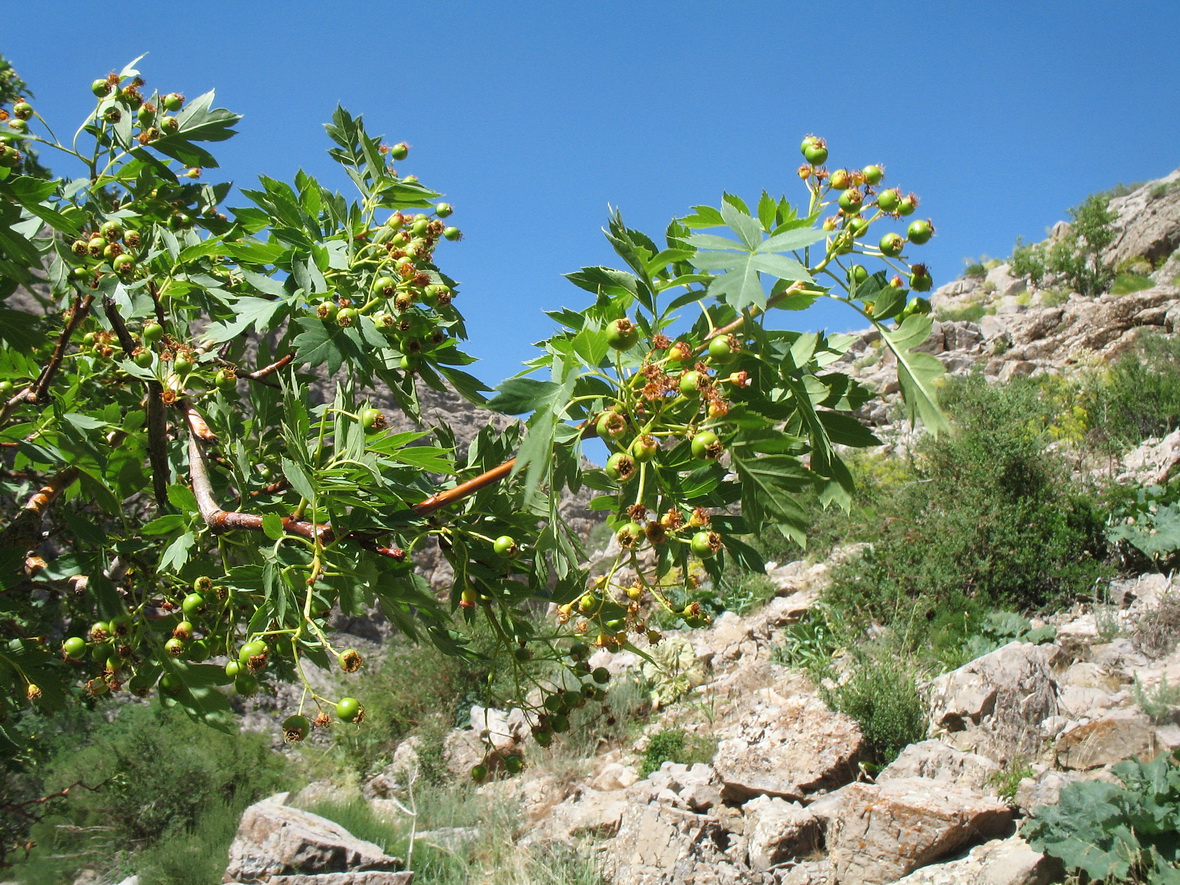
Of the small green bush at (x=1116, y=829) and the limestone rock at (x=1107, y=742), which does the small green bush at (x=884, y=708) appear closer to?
the limestone rock at (x=1107, y=742)

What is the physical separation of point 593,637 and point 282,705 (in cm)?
976

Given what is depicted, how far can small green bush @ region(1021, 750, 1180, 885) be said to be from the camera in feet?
13.1

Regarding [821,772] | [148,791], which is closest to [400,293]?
[821,772]

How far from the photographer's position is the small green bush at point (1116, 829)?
158 inches

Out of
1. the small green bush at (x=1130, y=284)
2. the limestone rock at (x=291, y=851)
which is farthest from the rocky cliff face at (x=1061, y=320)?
the limestone rock at (x=291, y=851)

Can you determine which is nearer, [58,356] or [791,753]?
[58,356]

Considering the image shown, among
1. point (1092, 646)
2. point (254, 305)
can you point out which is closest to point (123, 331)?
point (254, 305)

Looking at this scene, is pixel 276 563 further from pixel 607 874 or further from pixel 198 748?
pixel 198 748

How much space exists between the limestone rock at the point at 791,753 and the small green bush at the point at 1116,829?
1765 millimetres

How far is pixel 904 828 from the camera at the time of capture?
4.67m

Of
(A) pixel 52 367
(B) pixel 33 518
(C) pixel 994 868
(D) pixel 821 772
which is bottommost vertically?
(C) pixel 994 868

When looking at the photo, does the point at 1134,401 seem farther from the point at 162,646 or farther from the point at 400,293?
the point at 162,646

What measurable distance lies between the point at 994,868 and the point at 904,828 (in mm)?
505

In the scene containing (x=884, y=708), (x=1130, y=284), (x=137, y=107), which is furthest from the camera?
(x=1130, y=284)
